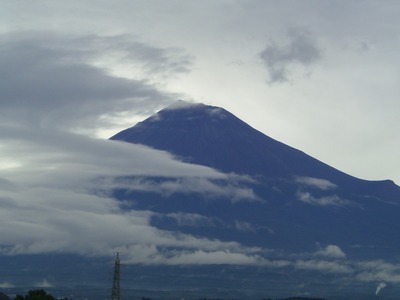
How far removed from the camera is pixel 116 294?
60.7 meters

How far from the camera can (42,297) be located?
91562mm

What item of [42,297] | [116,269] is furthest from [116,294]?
[42,297]

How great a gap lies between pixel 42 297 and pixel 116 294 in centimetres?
3291

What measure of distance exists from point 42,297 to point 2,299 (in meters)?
64.9

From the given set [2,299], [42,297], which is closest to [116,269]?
[42,297]

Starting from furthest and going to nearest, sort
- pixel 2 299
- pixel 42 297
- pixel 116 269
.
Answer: pixel 2 299
pixel 42 297
pixel 116 269

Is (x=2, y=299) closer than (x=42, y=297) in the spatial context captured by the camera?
No

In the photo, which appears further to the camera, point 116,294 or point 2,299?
point 2,299

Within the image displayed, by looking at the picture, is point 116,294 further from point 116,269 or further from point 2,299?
point 2,299

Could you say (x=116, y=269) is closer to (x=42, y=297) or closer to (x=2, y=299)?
(x=42, y=297)

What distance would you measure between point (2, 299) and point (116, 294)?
9779cm

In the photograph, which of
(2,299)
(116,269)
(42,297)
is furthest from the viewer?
(2,299)

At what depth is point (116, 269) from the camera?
198 feet

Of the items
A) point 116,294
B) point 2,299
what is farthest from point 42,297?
point 2,299
